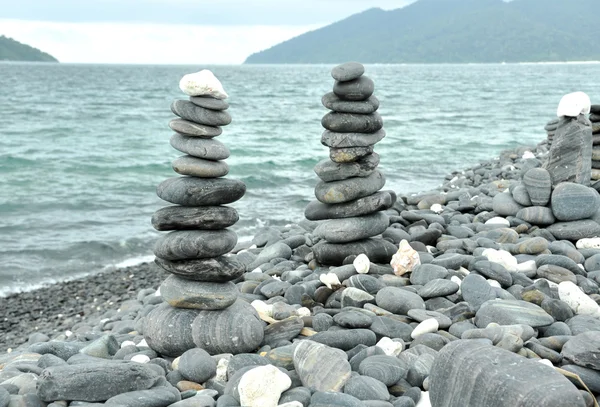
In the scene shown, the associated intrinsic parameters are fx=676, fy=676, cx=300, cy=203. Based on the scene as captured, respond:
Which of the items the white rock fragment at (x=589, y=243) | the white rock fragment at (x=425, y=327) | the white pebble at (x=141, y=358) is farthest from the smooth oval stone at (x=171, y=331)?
the white rock fragment at (x=589, y=243)

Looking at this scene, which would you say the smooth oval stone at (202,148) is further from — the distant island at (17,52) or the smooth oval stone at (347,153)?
the distant island at (17,52)

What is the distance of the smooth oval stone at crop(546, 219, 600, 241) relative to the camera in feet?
24.8

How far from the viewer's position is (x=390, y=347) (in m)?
4.75

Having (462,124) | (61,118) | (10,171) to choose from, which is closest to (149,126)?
(61,118)

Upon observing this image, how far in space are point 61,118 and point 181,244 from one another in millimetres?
31324

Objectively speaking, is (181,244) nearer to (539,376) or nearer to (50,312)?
(539,376)

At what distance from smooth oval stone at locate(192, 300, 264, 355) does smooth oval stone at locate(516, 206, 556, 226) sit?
166 inches

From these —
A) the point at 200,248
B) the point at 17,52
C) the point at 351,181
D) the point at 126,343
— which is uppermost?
the point at 17,52

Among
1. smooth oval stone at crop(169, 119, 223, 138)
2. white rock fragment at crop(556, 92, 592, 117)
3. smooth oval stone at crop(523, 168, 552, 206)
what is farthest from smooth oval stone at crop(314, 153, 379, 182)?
white rock fragment at crop(556, 92, 592, 117)

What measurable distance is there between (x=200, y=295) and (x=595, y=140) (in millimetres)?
6716

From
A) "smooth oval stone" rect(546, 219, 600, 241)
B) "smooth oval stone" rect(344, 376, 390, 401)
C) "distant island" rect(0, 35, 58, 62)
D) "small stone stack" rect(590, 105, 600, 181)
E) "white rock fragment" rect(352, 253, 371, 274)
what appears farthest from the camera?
"distant island" rect(0, 35, 58, 62)

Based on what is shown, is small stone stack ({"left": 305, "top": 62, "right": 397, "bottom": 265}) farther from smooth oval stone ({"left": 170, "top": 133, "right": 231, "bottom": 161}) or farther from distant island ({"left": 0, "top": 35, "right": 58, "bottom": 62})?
distant island ({"left": 0, "top": 35, "right": 58, "bottom": 62})

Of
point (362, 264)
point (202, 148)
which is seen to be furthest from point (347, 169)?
point (202, 148)

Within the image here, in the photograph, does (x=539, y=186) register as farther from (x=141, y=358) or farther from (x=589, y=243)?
(x=141, y=358)
